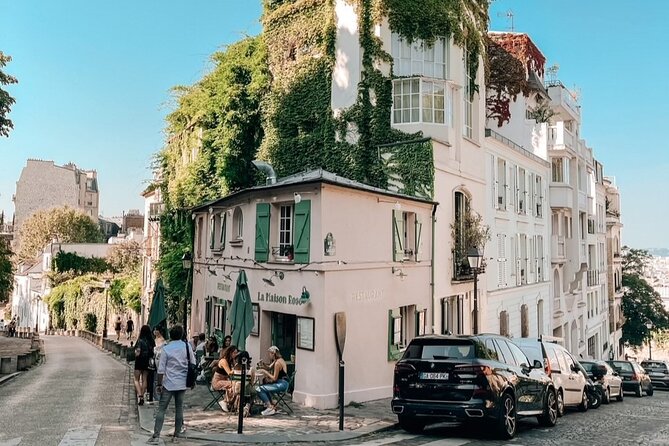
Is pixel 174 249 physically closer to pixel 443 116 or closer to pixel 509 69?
pixel 443 116

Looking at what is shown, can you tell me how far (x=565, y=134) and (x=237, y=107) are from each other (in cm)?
1884

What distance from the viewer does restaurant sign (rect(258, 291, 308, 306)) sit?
47.1ft

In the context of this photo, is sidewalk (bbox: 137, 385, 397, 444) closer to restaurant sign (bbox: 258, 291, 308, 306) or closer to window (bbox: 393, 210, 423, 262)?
restaurant sign (bbox: 258, 291, 308, 306)

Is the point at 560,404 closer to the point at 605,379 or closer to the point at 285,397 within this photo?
the point at 285,397

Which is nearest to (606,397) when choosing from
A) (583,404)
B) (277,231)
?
(583,404)

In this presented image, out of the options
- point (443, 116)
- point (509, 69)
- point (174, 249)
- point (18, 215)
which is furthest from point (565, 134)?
point (18, 215)

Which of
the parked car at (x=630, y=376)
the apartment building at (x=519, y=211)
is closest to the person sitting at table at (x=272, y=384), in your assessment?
the apartment building at (x=519, y=211)

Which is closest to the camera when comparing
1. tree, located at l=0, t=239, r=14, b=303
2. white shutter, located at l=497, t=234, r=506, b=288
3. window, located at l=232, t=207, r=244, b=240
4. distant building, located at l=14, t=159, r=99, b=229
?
window, located at l=232, t=207, r=244, b=240

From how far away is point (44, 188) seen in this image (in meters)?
89.5

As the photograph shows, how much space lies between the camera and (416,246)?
59.7ft

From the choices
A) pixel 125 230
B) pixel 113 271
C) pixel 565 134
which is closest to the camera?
pixel 565 134

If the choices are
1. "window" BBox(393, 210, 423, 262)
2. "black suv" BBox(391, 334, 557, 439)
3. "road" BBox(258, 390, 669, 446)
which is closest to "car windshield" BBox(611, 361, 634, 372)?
"road" BBox(258, 390, 669, 446)

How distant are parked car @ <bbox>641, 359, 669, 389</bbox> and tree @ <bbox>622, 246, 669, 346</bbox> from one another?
33.0m

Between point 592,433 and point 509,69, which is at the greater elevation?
point 509,69
